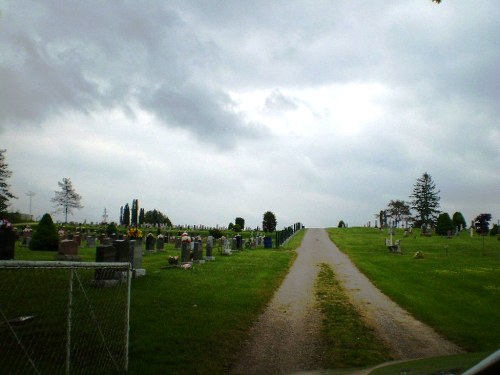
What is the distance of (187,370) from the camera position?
6.67m

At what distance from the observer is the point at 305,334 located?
9094 mm

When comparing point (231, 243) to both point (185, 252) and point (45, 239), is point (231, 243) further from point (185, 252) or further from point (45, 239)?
point (45, 239)

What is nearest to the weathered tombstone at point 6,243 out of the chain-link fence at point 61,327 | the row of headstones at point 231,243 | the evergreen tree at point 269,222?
the chain-link fence at point 61,327

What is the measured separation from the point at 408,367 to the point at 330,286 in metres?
12.8

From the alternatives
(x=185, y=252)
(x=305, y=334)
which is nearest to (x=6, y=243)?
(x=185, y=252)

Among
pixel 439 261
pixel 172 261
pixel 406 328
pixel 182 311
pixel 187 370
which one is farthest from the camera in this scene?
pixel 439 261

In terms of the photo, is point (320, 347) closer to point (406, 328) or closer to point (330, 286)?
point (406, 328)

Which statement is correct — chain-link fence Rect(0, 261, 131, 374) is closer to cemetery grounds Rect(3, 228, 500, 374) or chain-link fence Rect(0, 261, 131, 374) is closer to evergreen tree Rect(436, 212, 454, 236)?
cemetery grounds Rect(3, 228, 500, 374)

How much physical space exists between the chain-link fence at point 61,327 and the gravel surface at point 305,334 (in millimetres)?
2290

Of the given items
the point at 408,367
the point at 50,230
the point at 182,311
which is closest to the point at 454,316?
the point at 182,311

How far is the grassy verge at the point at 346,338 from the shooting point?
7.33 metres

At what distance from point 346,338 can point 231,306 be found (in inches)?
147

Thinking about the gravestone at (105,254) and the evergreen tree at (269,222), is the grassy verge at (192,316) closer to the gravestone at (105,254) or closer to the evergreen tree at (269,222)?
the gravestone at (105,254)

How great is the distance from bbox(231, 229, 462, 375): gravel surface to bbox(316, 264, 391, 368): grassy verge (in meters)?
0.21
